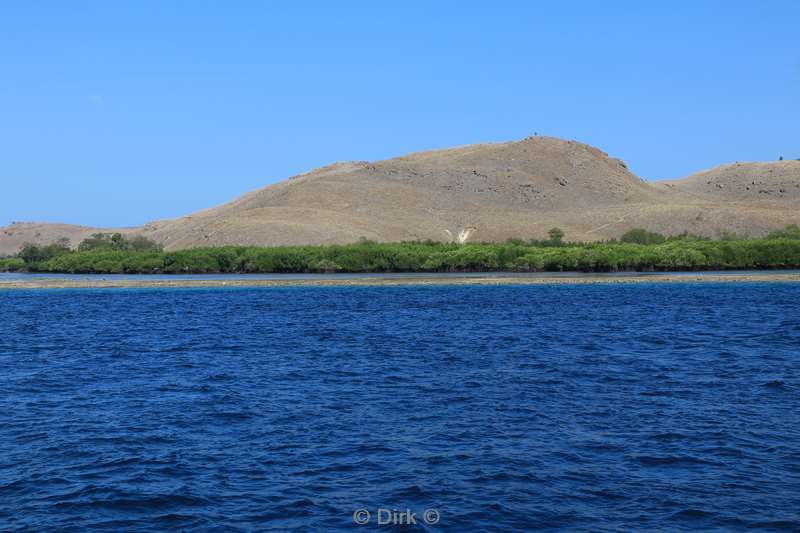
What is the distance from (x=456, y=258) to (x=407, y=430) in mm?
90350

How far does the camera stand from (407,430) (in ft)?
68.7

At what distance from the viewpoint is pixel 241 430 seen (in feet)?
69.8

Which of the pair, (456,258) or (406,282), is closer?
(406,282)

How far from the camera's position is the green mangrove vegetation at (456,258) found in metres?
105

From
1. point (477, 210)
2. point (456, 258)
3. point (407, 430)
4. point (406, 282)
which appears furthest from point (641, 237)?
point (407, 430)

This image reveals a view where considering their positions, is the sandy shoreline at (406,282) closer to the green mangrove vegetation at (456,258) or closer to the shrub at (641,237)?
the green mangrove vegetation at (456,258)

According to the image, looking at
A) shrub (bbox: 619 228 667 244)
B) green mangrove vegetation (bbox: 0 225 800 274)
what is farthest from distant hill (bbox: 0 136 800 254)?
green mangrove vegetation (bbox: 0 225 800 274)

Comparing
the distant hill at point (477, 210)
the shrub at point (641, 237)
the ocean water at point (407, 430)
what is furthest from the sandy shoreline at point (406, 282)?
the distant hill at point (477, 210)

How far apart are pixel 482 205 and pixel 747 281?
95567 mm

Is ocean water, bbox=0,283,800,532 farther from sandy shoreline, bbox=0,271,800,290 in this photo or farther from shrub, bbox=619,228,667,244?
shrub, bbox=619,228,667,244

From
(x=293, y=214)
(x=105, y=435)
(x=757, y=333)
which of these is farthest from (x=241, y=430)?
(x=293, y=214)

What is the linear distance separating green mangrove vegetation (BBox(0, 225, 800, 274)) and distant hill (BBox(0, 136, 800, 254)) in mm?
27286

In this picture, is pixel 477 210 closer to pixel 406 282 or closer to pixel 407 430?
pixel 406 282

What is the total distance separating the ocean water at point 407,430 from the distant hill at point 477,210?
112m
